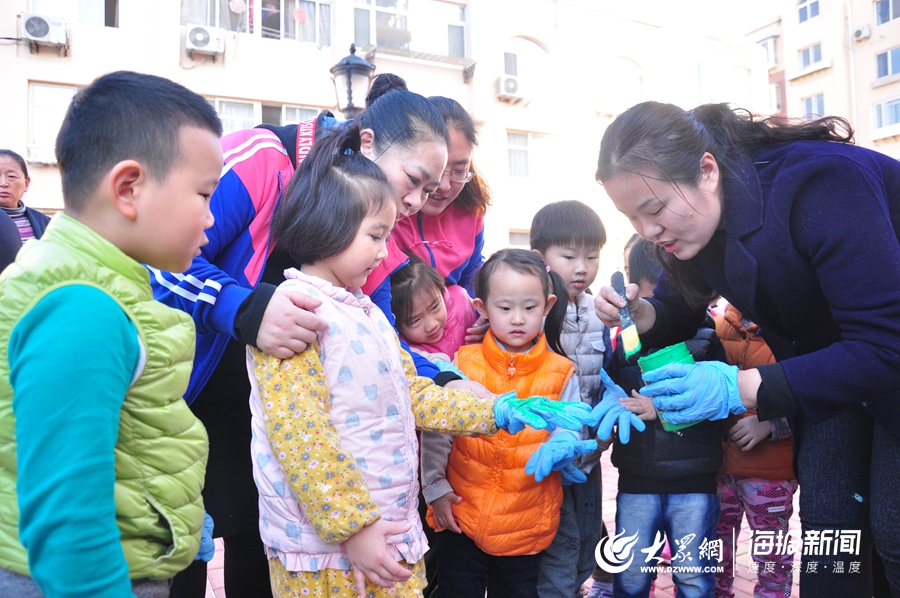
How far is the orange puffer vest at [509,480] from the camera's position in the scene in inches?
79.1

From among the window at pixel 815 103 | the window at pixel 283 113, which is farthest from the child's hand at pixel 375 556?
the window at pixel 815 103

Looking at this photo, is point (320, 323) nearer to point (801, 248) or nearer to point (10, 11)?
point (801, 248)

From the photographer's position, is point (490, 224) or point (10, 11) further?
point (490, 224)

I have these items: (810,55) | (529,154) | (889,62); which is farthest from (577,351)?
(810,55)

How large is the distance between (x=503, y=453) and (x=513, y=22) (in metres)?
12.5

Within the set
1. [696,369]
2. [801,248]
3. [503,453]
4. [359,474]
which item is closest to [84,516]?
[359,474]

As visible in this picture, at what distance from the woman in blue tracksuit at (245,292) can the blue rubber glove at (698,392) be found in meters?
0.61

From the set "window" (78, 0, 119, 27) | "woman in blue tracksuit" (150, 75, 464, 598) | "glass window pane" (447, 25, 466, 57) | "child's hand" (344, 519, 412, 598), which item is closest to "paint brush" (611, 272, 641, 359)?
"woman in blue tracksuit" (150, 75, 464, 598)

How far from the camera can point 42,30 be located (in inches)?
363

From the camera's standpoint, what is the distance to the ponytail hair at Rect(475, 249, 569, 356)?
2.24 metres

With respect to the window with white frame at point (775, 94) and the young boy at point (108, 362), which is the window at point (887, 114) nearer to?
the window with white frame at point (775, 94)

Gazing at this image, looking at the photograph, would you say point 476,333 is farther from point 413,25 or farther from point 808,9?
point 808,9

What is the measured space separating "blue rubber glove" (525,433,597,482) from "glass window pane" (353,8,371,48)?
11.2 meters

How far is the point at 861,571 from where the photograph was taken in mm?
1820
